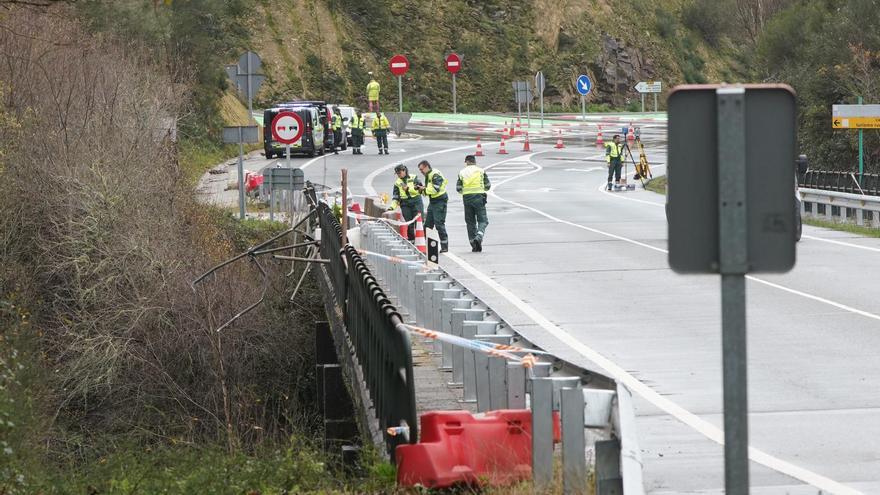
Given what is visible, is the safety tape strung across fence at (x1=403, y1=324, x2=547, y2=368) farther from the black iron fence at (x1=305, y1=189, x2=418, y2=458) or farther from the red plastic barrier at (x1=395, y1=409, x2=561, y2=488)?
the red plastic barrier at (x1=395, y1=409, x2=561, y2=488)

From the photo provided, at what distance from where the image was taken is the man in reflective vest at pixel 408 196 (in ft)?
78.7

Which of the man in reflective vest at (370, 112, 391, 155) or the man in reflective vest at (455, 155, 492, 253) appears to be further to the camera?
the man in reflective vest at (370, 112, 391, 155)

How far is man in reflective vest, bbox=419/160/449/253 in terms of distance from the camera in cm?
2375

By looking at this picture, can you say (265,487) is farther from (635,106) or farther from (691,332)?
(635,106)

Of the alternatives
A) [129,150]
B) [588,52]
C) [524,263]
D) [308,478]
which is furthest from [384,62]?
[308,478]

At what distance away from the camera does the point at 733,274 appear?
4.74 meters

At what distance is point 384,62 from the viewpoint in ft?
247

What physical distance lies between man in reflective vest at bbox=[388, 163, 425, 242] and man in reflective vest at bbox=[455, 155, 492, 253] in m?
0.71

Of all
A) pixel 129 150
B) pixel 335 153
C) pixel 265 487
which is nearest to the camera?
pixel 265 487

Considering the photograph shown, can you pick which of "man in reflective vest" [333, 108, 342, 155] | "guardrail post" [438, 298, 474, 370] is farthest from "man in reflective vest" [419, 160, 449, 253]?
"man in reflective vest" [333, 108, 342, 155]

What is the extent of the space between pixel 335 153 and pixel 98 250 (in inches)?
1046

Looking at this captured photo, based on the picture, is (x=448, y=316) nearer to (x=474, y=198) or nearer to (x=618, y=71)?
(x=474, y=198)

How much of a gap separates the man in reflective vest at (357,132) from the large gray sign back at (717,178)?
1780 inches

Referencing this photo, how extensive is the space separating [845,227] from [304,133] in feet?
75.7
